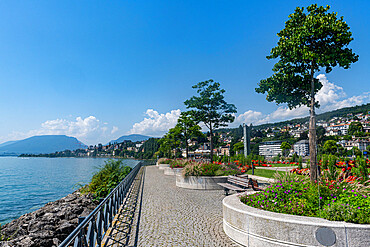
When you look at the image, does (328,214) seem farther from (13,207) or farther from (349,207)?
(13,207)

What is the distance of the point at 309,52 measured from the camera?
23.2ft

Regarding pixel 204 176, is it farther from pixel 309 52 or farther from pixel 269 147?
pixel 269 147

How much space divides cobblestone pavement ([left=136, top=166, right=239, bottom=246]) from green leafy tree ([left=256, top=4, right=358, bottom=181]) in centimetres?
339

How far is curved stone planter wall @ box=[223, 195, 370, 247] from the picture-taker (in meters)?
3.94

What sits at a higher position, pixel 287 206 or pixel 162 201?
pixel 287 206

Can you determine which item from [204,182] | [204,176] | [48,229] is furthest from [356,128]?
[48,229]

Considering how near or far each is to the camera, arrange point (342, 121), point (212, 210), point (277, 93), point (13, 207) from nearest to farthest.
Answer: point (212, 210) → point (277, 93) → point (13, 207) → point (342, 121)

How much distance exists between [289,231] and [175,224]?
324 cm

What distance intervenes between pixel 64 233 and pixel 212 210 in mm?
4760

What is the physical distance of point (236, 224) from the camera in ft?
17.2

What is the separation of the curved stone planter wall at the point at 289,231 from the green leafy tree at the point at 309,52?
3.10m

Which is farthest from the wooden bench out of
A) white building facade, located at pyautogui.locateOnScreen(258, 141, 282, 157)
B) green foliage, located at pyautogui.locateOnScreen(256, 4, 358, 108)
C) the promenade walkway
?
white building facade, located at pyautogui.locateOnScreen(258, 141, 282, 157)

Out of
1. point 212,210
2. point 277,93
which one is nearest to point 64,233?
point 212,210

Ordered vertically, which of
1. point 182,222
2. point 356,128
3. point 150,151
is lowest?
point 182,222
